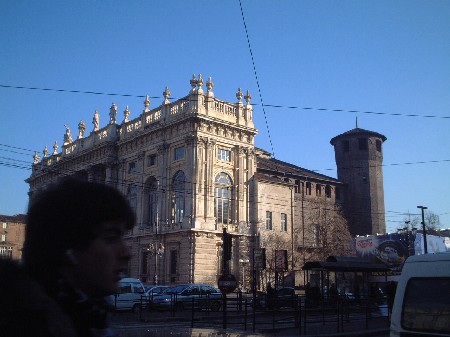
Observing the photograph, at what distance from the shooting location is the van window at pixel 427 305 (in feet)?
18.2

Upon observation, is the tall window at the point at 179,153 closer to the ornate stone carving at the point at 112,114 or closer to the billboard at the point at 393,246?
the ornate stone carving at the point at 112,114

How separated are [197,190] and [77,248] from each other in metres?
41.3

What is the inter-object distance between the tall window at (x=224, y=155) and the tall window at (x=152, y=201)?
23.5 ft

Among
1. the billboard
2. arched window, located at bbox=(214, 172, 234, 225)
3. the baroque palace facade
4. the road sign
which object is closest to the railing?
the road sign

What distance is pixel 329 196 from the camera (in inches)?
2813

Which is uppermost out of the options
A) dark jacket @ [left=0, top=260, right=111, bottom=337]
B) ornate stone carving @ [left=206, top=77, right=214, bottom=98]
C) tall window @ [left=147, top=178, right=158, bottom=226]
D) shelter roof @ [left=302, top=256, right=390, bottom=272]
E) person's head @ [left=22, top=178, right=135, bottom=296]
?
ornate stone carving @ [left=206, top=77, right=214, bottom=98]

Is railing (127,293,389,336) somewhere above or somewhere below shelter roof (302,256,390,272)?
below

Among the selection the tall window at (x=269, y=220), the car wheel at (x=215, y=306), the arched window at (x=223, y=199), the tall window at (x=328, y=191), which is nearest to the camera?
the car wheel at (x=215, y=306)

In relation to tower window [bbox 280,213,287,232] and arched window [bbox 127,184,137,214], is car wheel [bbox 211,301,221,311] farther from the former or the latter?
tower window [bbox 280,213,287,232]

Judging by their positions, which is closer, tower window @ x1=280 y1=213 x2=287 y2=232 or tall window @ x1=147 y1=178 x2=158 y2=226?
tall window @ x1=147 y1=178 x2=158 y2=226

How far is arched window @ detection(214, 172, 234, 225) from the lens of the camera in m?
44.5

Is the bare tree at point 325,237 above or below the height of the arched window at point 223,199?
below

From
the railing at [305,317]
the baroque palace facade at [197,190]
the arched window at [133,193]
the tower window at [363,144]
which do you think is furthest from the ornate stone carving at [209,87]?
the tower window at [363,144]

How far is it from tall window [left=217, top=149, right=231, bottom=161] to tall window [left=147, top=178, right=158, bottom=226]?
7176 millimetres
